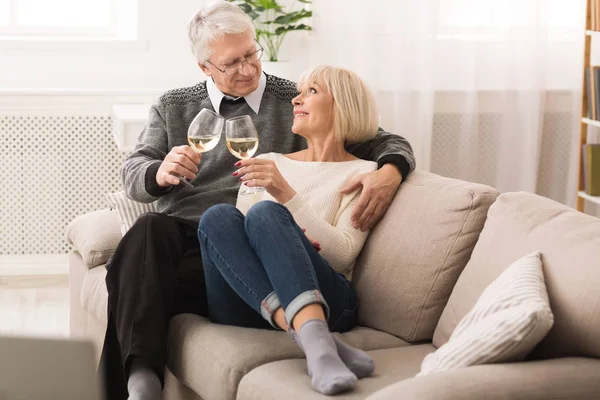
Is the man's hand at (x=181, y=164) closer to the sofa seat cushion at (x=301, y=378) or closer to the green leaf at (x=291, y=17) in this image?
the sofa seat cushion at (x=301, y=378)

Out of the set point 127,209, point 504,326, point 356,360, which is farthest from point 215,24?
point 504,326

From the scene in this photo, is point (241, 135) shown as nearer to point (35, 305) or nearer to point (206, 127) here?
point (206, 127)

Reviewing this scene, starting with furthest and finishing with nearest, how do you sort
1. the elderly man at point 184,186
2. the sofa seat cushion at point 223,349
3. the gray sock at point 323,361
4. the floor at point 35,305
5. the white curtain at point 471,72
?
1. the white curtain at point 471,72
2. the floor at point 35,305
3. the elderly man at point 184,186
4. the sofa seat cushion at point 223,349
5. the gray sock at point 323,361

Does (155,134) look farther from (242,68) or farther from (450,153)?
(450,153)

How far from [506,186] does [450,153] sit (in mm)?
303

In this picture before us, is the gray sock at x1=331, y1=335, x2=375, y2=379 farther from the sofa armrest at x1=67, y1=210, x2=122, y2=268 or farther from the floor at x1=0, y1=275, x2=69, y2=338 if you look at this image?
the floor at x1=0, y1=275, x2=69, y2=338

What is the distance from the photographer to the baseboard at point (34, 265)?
446cm

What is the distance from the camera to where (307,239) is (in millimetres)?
2314

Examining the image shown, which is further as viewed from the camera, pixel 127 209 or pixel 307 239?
pixel 127 209

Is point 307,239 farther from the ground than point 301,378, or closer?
farther from the ground

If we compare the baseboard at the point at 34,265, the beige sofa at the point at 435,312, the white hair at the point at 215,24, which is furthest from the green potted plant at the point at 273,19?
the beige sofa at the point at 435,312

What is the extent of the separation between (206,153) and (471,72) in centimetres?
→ 189

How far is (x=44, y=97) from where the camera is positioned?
4.32 metres

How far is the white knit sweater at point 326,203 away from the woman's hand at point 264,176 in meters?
0.03
